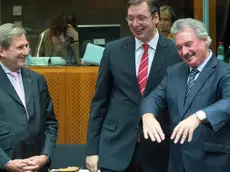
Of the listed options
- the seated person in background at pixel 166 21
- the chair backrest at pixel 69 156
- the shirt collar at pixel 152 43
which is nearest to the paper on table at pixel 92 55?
the seated person in background at pixel 166 21

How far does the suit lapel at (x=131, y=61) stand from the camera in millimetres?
3645

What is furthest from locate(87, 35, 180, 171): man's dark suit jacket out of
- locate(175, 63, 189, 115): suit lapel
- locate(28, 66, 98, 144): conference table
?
locate(28, 66, 98, 144): conference table

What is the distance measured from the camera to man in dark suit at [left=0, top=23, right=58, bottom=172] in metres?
3.58

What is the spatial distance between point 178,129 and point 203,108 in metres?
0.29

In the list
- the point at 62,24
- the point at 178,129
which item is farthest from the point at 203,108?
the point at 62,24

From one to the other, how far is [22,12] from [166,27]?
4009mm

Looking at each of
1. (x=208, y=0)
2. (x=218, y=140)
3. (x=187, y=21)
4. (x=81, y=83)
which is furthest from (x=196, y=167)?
(x=208, y=0)

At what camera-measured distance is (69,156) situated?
16.0 ft

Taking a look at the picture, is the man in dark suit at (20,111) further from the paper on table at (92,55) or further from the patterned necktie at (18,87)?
the paper on table at (92,55)

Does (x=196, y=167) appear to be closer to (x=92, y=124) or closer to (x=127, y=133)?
(x=127, y=133)

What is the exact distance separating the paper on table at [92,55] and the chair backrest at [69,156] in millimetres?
1799

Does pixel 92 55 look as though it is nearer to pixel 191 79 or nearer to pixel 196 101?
pixel 191 79

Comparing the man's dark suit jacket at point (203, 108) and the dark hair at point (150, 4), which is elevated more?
the dark hair at point (150, 4)

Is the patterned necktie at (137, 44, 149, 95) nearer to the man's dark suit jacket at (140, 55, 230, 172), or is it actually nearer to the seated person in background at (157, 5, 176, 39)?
the man's dark suit jacket at (140, 55, 230, 172)
